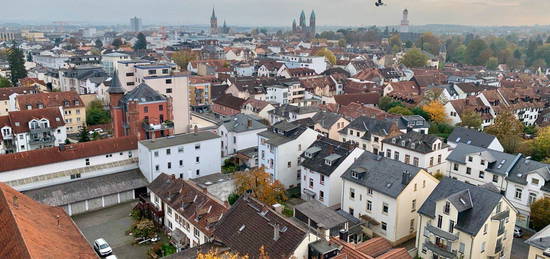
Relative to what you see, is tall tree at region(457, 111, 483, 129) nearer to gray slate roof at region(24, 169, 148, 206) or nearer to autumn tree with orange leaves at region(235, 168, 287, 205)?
autumn tree with orange leaves at region(235, 168, 287, 205)

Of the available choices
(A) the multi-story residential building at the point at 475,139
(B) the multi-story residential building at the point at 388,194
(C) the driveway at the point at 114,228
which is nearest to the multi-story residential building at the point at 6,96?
(C) the driveway at the point at 114,228

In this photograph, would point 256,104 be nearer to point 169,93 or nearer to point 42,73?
point 169,93

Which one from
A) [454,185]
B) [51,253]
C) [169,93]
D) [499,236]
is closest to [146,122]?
[169,93]

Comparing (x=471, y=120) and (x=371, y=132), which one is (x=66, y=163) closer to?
(x=371, y=132)

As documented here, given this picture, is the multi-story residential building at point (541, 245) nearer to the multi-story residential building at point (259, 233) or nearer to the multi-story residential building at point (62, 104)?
the multi-story residential building at point (259, 233)

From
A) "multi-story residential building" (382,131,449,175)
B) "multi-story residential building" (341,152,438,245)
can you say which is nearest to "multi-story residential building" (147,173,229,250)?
"multi-story residential building" (341,152,438,245)

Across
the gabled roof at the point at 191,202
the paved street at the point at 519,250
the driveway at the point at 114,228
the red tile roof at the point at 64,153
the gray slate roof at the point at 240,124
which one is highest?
the gray slate roof at the point at 240,124

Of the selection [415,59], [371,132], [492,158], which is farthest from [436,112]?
[415,59]
